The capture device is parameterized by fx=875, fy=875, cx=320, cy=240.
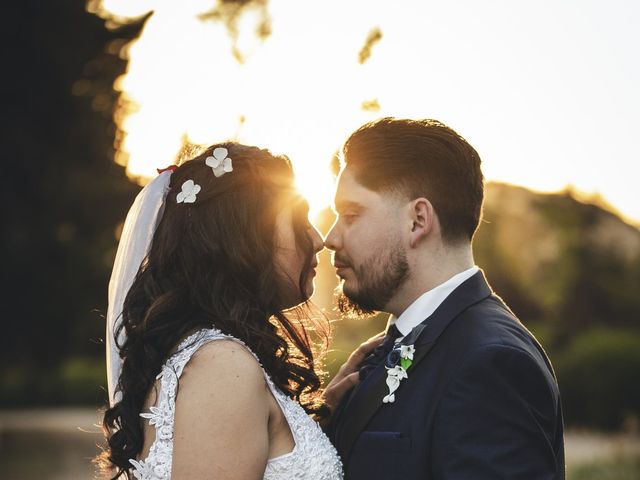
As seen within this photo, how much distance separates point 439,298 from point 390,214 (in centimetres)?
42

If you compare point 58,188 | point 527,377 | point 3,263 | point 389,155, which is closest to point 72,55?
point 58,188

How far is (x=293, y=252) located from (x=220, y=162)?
0.46 metres

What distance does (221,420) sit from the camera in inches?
115

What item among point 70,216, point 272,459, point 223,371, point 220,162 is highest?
point 220,162

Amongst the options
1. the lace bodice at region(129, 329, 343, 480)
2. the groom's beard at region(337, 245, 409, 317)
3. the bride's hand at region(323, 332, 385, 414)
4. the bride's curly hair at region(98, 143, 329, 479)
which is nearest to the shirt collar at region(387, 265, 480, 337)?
the groom's beard at region(337, 245, 409, 317)

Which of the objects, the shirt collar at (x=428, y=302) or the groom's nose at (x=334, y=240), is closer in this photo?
the shirt collar at (x=428, y=302)

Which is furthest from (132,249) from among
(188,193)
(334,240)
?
(334,240)

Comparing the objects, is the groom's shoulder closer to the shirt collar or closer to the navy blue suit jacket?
the navy blue suit jacket

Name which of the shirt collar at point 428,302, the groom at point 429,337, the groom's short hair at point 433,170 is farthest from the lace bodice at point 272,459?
the groom's short hair at point 433,170

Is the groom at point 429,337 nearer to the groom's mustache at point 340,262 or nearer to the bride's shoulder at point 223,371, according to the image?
the groom's mustache at point 340,262

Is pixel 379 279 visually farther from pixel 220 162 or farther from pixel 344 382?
pixel 220 162

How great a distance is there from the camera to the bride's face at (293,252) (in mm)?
3508

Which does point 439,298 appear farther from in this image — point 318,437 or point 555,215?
point 555,215

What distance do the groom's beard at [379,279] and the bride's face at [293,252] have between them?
0.79 feet
